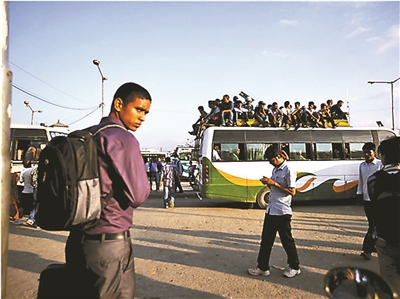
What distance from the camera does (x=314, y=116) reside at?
37.0ft

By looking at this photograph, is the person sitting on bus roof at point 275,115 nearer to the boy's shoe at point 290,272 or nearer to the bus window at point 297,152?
the bus window at point 297,152

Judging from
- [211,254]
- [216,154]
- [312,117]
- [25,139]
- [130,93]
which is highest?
[312,117]

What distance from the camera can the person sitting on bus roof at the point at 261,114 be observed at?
1113cm

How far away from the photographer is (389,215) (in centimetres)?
250

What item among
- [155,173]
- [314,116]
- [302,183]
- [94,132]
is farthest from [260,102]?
[94,132]

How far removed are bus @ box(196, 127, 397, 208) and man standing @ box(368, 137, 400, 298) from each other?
7.75 metres

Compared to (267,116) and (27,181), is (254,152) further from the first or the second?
(27,181)

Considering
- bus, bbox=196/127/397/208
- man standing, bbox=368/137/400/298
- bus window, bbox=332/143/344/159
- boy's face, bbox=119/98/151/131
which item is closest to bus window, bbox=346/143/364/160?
bus, bbox=196/127/397/208

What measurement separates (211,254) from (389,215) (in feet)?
11.5

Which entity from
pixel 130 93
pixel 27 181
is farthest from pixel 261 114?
pixel 130 93

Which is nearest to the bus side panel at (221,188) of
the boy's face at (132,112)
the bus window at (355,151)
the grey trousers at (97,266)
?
the bus window at (355,151)

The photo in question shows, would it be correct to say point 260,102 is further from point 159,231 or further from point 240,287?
point 240,287

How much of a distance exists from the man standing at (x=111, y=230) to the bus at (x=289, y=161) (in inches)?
334

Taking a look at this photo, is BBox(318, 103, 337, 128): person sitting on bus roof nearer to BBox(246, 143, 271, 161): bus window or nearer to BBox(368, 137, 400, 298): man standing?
BBox(246, 143, 271, 161): bus window
